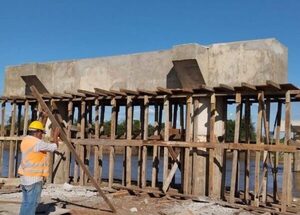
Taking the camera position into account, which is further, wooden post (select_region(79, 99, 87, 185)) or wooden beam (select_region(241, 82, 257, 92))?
wooden post (select_region(79, 99, 87, 185))

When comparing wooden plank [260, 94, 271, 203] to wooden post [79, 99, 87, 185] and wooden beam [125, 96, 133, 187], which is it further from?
wooden post [79, 99, 87, 185]

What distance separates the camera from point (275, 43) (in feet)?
40.9

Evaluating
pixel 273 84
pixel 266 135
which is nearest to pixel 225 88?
pixel 273 84

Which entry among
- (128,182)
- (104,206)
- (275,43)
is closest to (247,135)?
(275,43)

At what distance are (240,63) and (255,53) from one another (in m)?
0.48

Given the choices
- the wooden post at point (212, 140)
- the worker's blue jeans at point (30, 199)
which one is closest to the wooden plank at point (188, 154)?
the wooden post at point (212, 140)

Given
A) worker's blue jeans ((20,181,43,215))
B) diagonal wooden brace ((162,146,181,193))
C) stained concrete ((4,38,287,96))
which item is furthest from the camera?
diagonal wooden brace ((162,146,181,193))

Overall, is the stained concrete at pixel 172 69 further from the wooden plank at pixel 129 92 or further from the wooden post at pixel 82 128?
the wooden post at pixel 82 128

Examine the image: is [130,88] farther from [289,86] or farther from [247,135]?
[289,86]

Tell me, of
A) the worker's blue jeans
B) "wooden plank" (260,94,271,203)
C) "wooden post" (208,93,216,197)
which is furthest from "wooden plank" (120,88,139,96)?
the worker's blue jeans

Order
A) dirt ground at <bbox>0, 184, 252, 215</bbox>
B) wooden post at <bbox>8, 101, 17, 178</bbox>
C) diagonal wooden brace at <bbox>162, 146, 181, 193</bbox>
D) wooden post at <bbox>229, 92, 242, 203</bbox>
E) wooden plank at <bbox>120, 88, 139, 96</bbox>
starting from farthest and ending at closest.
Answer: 1. wooden post at <bbox>8, 101, 17, 178</bbox>
2. wooden plank at <bbox>120, 88, 139, 96</bbox>
3. diagonal wooden brace at <bbox>162, 146, 181, 193</bbox>
4. wooden post at <bbox>229, 92, 242, 203</bbox>
5. dirt ground at <bbox>0, 184, 252, 215</bbox>

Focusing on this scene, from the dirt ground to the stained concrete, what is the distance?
3356 millimetres

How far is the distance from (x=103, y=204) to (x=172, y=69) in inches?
182

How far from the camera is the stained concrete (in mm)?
12414
